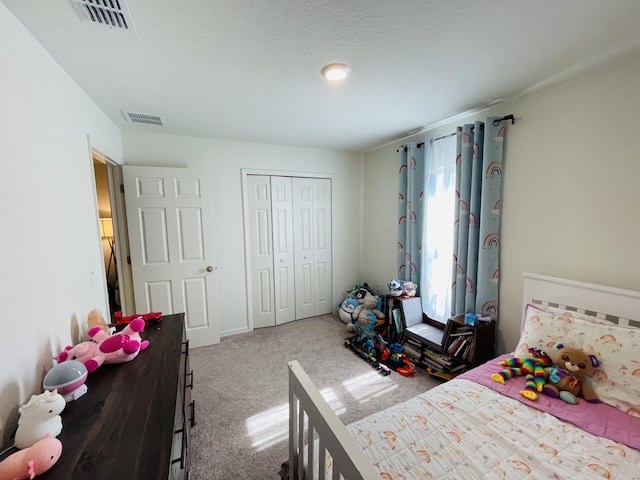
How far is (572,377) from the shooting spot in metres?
1.44

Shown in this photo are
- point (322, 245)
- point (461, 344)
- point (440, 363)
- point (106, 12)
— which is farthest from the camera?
point (322, 245)

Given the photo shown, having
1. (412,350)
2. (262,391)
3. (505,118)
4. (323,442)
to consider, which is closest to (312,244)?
(412,350)

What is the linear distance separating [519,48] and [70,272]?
2744mm

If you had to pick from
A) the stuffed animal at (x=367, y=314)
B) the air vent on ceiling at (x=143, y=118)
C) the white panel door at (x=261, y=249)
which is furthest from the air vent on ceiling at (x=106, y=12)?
the stuffed animal at (x=367, y=314)

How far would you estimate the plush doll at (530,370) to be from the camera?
4.84 feet

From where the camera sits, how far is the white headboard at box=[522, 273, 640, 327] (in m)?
1.51

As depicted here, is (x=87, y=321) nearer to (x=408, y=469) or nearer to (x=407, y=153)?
(x=408, y=469)

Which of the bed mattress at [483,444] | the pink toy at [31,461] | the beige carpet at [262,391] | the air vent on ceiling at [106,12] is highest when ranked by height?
the air vent on ceiling at [106,12]

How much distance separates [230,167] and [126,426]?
109 inches

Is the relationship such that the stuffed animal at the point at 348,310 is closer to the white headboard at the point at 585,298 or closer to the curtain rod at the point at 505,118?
the white headboard at the point at 585,298

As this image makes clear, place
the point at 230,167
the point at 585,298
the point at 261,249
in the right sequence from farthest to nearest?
1. the point at 261,249
2. the point at 230,167
3. the point at 585,298

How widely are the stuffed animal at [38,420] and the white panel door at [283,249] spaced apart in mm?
2704

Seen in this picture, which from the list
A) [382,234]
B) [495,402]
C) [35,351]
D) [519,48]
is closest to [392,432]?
[495,402]

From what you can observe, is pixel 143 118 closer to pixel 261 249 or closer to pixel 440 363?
pixel 261 249
